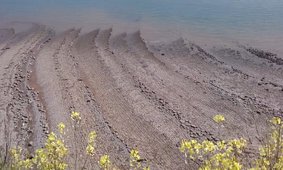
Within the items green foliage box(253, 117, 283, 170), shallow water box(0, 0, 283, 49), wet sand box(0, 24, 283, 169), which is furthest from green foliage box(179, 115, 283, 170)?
shallow water box(0, 0, 283, 49)

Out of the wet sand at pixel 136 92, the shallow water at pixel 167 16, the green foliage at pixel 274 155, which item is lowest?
the wet sand at pixel 136 92

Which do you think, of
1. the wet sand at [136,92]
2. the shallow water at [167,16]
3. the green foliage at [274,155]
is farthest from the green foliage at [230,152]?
the shallow water at [167,16]

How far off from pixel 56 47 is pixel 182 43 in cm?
568

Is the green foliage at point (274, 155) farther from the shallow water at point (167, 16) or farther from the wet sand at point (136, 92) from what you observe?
the shallow water at point (167, 16)

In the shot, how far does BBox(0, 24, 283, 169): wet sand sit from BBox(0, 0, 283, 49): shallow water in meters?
1.87

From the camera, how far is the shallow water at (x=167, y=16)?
66.4ft

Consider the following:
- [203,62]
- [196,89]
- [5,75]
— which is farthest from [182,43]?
[5,75]

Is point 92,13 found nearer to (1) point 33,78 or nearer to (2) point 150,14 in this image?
(2) point 150,14

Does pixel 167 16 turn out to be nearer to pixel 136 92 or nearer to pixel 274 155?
pixel 136 92

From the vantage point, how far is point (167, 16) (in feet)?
74.2

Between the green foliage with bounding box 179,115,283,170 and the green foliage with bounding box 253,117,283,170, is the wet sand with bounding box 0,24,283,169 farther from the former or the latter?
the green foliage with bounding box 253,117,283,170

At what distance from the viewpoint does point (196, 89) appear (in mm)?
14242

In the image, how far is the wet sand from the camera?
1145cm

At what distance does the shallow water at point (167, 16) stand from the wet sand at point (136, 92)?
1.87 meters
